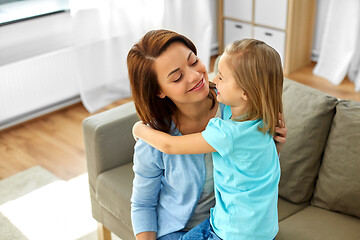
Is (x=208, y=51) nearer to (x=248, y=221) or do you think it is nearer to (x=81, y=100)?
(x=81, y=100)

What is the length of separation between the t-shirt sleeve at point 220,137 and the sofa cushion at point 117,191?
0.72 m

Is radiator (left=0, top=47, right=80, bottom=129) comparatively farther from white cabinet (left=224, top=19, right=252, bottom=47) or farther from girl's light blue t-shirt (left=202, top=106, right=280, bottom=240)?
girl's light blue t-shirt (left=202, top=106, right=280, bottom=240)

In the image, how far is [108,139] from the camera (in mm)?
2121

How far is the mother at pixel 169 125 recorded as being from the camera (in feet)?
4.84

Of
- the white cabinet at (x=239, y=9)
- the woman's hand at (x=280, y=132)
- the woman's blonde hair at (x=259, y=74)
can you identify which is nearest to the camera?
the woman's blonde hair at (x=259, y=74)

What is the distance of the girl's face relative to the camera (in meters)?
1.33

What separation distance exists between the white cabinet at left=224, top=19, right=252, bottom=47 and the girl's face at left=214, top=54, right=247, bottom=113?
3068 millimetres

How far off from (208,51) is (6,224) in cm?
241

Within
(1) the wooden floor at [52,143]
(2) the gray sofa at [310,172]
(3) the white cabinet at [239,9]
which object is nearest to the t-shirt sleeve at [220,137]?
(2) the gray sofa at [310,172]

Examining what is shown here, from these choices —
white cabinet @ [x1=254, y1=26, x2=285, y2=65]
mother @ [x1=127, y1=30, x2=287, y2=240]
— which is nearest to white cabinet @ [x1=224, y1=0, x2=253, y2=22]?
white cabinet @ [x1=254, y1=26, x2=285, y2=65]

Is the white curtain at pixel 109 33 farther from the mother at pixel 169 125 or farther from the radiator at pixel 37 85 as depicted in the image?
the mother at pixel 169 125

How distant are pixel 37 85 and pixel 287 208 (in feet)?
7.36

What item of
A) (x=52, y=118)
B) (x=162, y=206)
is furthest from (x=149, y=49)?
(x=52, y=118)

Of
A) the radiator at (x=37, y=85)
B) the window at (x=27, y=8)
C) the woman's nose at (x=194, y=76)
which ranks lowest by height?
the radiator at (x=37, y=85)
